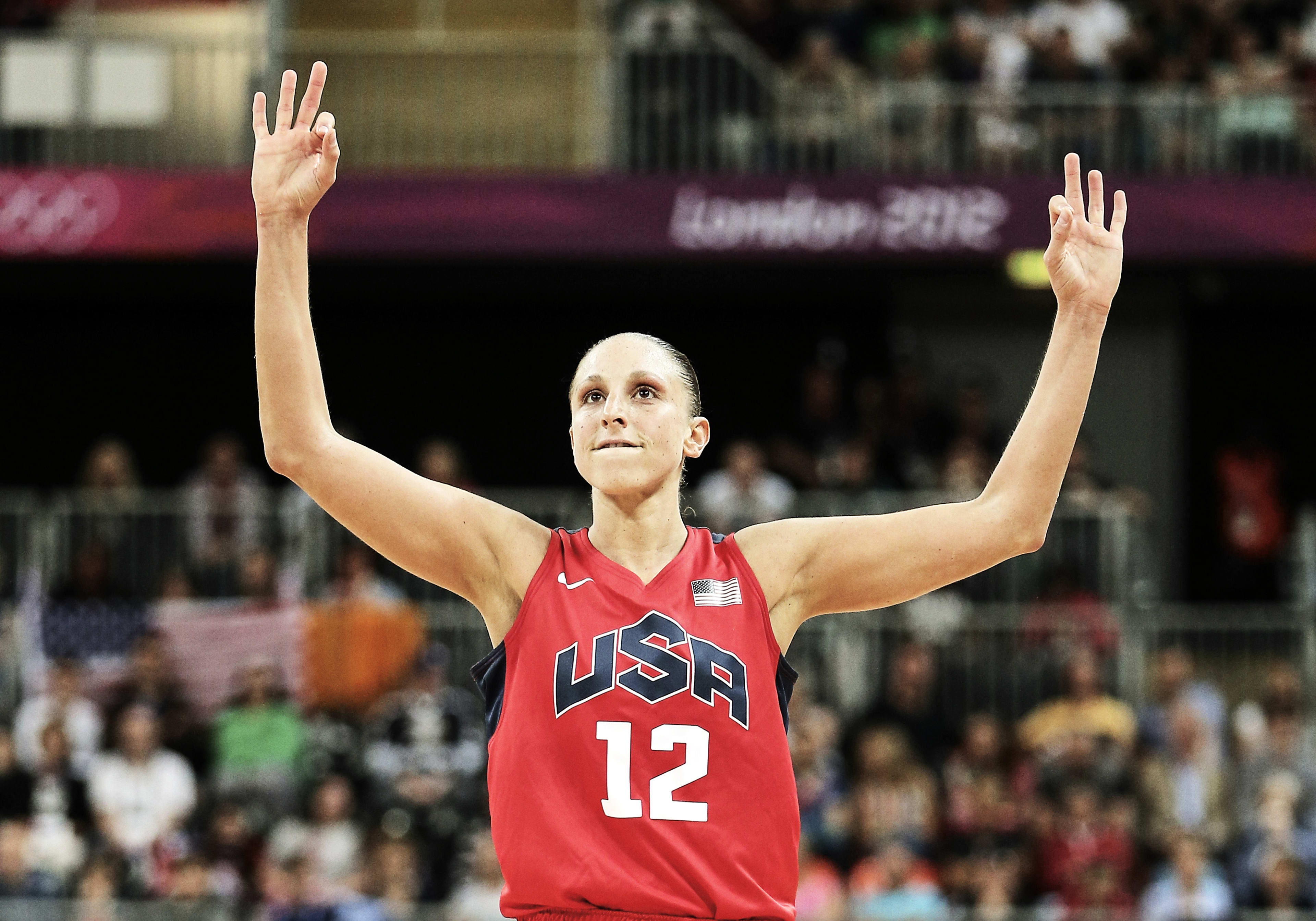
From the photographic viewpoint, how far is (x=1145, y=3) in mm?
18297

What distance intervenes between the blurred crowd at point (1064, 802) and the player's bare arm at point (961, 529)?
Result: 784 cm

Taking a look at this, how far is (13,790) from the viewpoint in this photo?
12945 millimetres

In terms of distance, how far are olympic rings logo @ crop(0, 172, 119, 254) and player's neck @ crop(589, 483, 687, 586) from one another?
13.3m

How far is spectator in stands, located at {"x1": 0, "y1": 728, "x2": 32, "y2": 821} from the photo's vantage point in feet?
42.1

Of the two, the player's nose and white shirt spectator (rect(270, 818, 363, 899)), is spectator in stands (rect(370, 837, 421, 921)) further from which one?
the player's nose

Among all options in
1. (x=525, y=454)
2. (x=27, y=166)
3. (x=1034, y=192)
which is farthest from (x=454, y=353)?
(x=1034, y=192)

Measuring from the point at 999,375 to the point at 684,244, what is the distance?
4.62 meters

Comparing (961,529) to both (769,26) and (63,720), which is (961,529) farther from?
(769,26)

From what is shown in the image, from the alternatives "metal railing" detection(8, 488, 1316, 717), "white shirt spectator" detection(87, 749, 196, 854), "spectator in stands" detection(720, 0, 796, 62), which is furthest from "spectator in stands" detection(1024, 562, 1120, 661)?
"white shirt spectator" detection(87, 749, 196, 854)

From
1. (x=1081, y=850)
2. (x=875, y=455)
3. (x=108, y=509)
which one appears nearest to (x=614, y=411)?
(x=1081, y=850)

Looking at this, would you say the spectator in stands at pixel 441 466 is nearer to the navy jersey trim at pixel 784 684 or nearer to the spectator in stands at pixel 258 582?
the spectator in stands at pixel 258 582

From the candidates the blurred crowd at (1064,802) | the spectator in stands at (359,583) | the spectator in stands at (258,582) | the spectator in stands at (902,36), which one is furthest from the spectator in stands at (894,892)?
the spectator in stands at (902,36)

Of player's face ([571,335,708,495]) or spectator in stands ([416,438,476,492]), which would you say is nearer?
player's face ([571,335,708,495])

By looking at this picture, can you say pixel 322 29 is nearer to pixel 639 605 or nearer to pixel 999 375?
pixel 999 375
